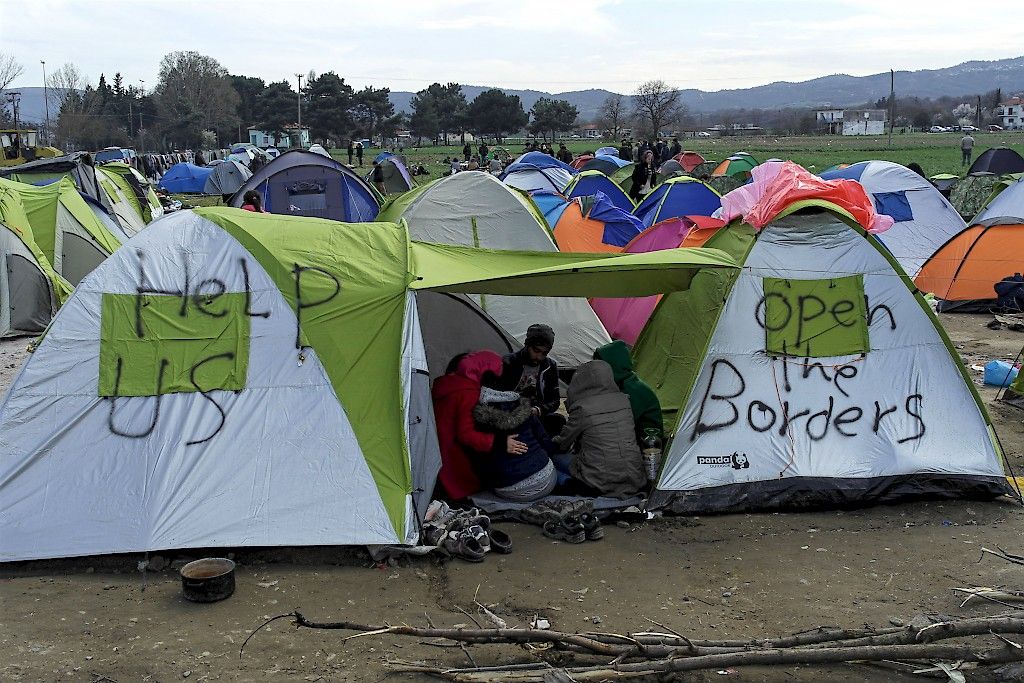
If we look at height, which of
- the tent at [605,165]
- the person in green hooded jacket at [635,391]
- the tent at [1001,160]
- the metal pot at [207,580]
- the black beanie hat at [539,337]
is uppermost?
the tent at [605,165]

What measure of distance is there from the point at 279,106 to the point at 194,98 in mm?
11193

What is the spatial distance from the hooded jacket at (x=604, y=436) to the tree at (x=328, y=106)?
7212cm

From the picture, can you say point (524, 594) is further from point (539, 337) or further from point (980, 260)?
point (980, 260)

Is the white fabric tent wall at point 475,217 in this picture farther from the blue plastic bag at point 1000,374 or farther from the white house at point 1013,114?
the white house at point 1013,114

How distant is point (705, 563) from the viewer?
18.4 ft

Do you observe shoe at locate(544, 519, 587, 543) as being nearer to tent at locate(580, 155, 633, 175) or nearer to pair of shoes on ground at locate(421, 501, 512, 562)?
pair of shoes on ground at locate(421, 501, 512, 562)

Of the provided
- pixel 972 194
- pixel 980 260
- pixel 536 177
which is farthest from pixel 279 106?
pixel 980 260

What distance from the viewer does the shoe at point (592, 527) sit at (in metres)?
5.94

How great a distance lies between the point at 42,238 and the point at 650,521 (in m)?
10.6

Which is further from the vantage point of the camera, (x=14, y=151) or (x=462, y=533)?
(x=14, y=151)

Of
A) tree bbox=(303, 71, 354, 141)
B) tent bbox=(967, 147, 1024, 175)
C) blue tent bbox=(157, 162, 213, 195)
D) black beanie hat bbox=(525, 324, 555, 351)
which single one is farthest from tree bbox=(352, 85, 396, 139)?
black beanie hat bbox=(525, 324, 555, 351)

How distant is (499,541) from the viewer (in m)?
5.78

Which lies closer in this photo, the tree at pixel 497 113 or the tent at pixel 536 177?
the tent at pixel 536 177

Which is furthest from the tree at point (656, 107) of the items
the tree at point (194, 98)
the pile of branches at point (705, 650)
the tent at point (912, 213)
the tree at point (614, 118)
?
the pile of branches at point (705, 650)
